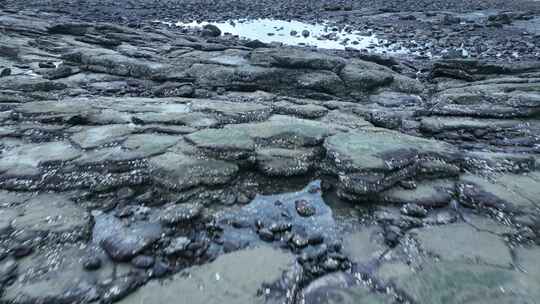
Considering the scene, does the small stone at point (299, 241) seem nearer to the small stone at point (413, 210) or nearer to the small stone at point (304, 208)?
the small stone at point (304, 208)

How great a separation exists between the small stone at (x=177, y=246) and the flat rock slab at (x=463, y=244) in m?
1.59

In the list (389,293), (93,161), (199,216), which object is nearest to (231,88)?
(93,161)

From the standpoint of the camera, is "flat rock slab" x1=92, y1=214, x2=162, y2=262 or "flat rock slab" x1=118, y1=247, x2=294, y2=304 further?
"flat rock slab" x1=92, y1=214, x2=162, y2=262

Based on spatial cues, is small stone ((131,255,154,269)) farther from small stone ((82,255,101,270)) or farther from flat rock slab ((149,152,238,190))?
flat rock slab ((149,152,238,190))

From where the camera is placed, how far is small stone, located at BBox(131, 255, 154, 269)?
2.24 m

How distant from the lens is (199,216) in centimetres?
270

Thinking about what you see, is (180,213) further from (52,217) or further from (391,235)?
(391,235)

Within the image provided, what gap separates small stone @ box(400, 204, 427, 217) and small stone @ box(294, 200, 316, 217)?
27.2 inches

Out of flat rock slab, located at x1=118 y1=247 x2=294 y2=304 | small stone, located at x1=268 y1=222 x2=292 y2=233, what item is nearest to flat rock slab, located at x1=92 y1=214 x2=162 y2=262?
flat rock slab, located at x1=118 y1=247 x2=294 y2=304

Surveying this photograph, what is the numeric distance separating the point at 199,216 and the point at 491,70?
5970mm

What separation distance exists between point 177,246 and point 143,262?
0.77 feet

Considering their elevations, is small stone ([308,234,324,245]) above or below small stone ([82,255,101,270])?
above

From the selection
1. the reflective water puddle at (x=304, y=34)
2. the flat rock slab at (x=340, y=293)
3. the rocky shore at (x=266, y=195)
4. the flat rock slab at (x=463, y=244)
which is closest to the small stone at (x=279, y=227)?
the rocky shore at (x=266, y=195)

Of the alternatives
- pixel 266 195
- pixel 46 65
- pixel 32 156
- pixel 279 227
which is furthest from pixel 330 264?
pixel 46 65
